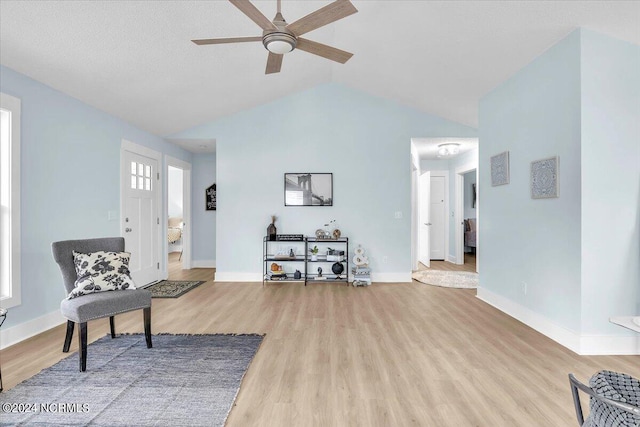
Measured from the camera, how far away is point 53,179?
315 centimetres

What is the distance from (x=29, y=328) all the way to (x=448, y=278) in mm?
5322

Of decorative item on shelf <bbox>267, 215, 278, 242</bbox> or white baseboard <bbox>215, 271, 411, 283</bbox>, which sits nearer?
decorative item on shelf <bbox>267, 215, 278, 242</bbox>

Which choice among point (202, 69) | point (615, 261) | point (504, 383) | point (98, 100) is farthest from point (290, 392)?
point (98, 100)

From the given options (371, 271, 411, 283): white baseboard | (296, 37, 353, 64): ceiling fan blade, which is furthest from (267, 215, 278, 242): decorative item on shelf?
(296, 37, 353, 64): ceiling fan blade

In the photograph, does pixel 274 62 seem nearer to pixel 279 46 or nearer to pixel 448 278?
pixel 279 46

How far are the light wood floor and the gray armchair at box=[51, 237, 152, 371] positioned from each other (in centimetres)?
39

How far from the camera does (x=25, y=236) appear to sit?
9.35 feet

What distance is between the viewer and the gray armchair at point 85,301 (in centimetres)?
224

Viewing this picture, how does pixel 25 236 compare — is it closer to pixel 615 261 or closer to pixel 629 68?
pixel 615 261

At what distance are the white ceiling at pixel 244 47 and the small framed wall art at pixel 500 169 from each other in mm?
863

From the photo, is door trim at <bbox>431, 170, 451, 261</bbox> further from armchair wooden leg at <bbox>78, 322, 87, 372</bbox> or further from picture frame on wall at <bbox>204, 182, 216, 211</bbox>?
armchair wooden leg at <bbox>78, 322, 87, 372</bbox>

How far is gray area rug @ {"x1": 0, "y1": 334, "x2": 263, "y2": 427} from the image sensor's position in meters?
1.73

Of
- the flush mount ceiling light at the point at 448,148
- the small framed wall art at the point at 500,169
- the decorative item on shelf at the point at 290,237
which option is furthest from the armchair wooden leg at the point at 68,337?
the flush mount ceiling light at the point at 448,148

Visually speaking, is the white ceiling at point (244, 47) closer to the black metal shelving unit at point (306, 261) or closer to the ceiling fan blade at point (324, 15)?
the ceiling fan blade at point (324, 15)
